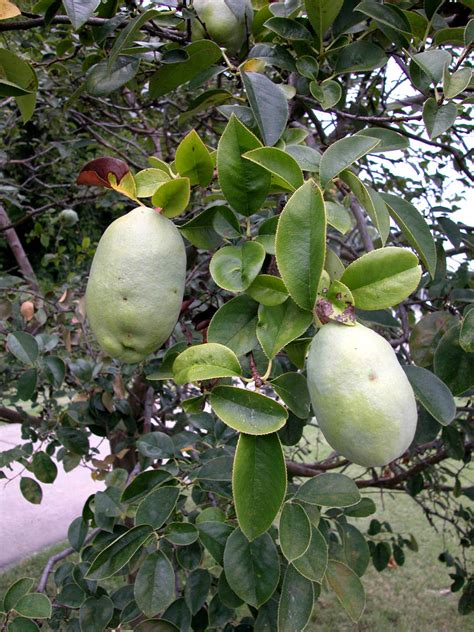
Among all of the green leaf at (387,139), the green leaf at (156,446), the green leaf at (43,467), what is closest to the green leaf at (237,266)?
the green leaf at (387,139)

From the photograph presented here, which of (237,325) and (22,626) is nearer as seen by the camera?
(237,325)

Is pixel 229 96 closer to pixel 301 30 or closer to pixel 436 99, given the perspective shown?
pixel 301 30

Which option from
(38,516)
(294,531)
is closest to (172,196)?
(294,531)

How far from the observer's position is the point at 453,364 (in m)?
0.89

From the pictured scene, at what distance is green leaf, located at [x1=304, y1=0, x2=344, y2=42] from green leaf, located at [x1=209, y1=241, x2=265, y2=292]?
1.38 ft

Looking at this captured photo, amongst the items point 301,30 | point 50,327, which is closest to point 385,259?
point 301,30

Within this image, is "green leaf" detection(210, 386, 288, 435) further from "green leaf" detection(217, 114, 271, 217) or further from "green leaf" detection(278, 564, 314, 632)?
"green leaf" detection(278, 564, 314, 632)

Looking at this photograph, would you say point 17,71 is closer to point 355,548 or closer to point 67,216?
point 355,548

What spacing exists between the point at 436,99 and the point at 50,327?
6.21 feet

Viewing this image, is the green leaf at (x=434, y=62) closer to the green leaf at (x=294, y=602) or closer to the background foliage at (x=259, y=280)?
the background foliage at (x=259, y=280)

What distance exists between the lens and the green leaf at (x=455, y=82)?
81 cm

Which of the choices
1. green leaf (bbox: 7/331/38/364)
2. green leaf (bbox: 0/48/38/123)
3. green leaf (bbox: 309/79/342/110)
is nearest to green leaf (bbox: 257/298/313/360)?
green leaf (bbox: 309/79/342/110)

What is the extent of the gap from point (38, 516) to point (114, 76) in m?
4.78

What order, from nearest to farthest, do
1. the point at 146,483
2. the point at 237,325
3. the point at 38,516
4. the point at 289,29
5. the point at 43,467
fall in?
the point at 237,325
the point at 289,29
the point at 146,483
the point at 43,467
the point at 38,516
